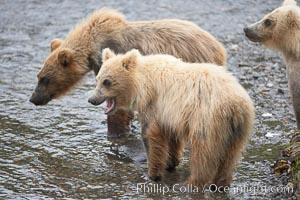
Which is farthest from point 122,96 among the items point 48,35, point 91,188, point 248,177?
point 48,35

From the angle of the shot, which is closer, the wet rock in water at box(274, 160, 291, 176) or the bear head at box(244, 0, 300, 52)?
the wet rock in water at box(274, 160, 291, 176)

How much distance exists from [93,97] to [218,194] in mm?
1743

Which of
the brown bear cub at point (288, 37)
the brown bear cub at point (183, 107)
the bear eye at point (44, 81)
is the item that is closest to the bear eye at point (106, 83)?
the brown bear cub at point (183, 107)

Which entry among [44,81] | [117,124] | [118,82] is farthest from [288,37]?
[44,81]

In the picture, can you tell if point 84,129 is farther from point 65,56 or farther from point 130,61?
point 130,61

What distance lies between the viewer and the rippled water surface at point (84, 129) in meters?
7.95

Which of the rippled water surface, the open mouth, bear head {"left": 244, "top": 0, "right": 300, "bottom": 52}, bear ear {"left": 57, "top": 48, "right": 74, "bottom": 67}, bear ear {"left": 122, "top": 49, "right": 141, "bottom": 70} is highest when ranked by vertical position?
bear head {"left": 244, "top": 0, "right": 300, "bottom": 52}

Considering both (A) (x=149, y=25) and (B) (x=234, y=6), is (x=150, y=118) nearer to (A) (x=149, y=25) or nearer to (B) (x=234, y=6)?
(A) (x=149, y=25)

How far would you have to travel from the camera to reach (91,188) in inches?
311

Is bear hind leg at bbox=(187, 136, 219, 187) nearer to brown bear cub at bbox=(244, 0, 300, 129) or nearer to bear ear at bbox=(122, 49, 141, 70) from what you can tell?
bear ear at bbox=(122, 49, 141, 70)

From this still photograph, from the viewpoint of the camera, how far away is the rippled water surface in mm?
7945

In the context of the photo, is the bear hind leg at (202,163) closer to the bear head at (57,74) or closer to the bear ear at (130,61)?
the bear ear at (130,61)

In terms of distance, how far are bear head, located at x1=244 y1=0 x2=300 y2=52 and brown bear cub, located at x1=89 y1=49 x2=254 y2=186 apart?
1.48 m

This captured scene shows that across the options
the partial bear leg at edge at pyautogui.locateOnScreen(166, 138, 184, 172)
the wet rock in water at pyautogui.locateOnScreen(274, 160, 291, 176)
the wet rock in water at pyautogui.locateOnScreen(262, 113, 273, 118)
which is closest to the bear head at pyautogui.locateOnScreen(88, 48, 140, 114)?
the partial bear leg at edge at pyautogui.locateOnScreen(166, 138, 184, 172)
